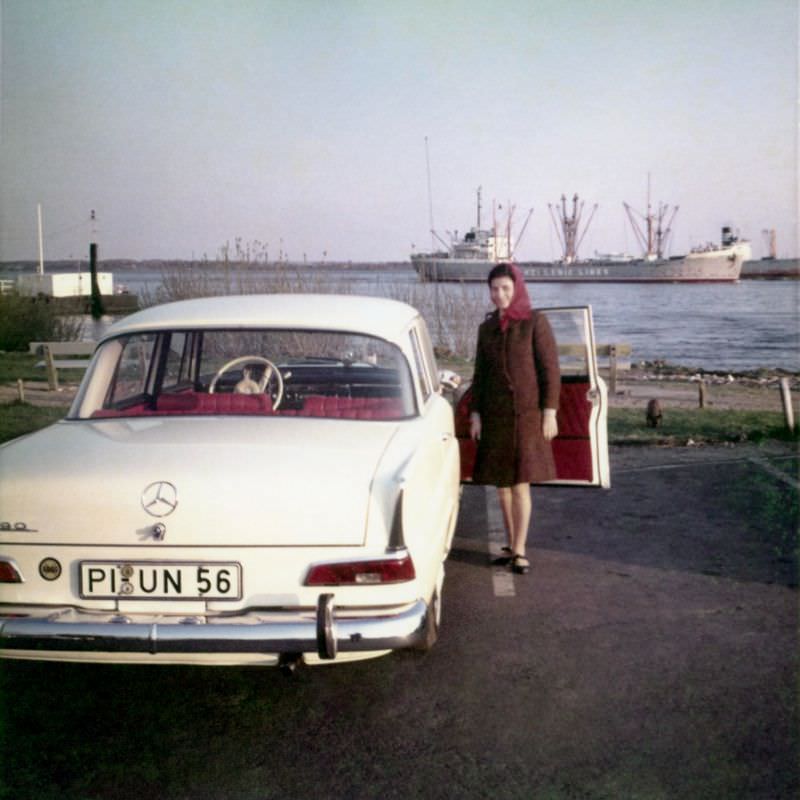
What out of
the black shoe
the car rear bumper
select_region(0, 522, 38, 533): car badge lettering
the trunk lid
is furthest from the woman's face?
select_region(0, 522, 38, 533): car badge lettering

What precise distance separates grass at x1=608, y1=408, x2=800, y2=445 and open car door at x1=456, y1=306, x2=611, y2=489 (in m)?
4.56

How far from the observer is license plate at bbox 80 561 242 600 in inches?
140

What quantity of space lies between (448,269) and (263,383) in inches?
3996

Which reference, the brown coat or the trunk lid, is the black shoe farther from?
the trunk lid

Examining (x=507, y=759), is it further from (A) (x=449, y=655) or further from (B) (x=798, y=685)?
(B) (x=798, y=685)

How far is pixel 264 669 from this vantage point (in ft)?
14.4

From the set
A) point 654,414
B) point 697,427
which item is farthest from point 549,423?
point 697,427

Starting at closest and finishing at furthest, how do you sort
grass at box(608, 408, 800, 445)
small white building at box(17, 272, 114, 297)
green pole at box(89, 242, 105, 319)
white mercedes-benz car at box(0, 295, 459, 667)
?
white mercedes-benz car at box(0, 295, 459, 667), grass at box(608, 408, 800, 445), green pole at box(89, 242, 105, 319), small white building at box(17, 272, 114, 297)

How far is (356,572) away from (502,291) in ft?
8.26

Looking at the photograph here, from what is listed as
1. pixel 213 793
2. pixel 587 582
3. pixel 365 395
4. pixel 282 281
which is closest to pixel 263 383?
pixel 365 395

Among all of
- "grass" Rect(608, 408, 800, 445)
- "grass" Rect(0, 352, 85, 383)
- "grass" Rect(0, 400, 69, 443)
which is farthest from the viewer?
"grass" Rect(0, 352, 85, 383)

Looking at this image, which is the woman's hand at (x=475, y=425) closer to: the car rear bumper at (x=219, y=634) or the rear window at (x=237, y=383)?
the rear window at (x=237, y=383)

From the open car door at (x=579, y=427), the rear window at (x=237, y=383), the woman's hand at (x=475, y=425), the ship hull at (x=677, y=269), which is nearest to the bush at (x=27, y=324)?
the rear window at (x=237, y=383)

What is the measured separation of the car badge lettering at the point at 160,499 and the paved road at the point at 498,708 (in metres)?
0.88
